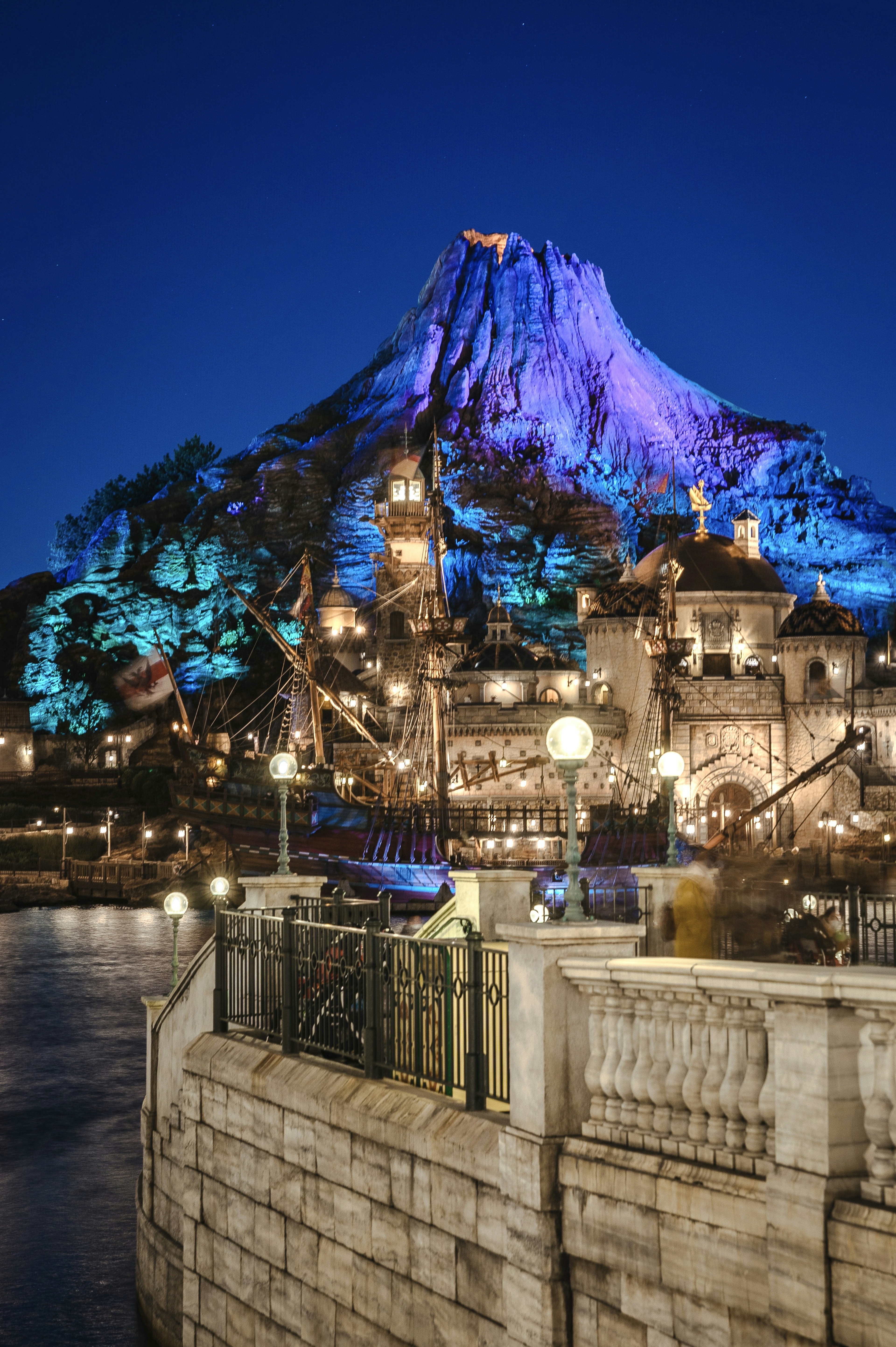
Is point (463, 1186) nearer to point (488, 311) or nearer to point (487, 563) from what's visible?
point (487, 563)

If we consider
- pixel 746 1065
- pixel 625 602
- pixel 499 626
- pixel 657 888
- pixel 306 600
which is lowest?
pixel 657 888

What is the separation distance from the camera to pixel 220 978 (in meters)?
13.8

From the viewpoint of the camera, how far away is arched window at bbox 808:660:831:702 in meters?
75.2

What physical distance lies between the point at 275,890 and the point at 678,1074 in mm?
7842

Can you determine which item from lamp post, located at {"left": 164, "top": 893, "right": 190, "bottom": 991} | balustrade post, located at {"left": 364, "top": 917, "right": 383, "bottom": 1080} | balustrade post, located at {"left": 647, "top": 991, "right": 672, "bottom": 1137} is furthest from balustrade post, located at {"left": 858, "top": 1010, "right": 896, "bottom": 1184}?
lamp post, located at {"left": 164, "top": 893, "right": 190, "bottom": 991}

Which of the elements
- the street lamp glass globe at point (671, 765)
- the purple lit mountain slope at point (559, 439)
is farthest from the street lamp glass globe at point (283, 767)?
the purple lit mountain slope at point (559, 439)

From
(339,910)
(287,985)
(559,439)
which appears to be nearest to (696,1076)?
(287,985)

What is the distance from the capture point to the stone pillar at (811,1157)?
638 centimetres

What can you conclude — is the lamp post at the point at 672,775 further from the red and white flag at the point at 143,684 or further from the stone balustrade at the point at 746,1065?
the red and white flag at the point at 143,684

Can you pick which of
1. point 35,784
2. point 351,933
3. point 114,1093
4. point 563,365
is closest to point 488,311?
point 563,365

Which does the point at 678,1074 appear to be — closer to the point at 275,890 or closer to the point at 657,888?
the point at 275,890

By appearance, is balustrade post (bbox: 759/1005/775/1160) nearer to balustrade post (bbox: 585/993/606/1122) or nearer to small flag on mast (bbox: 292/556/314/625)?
balustrade post (bbox: 585/993/606/1122)

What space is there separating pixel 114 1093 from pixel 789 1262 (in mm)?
21378

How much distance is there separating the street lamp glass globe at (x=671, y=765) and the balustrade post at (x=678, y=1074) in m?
9.61
